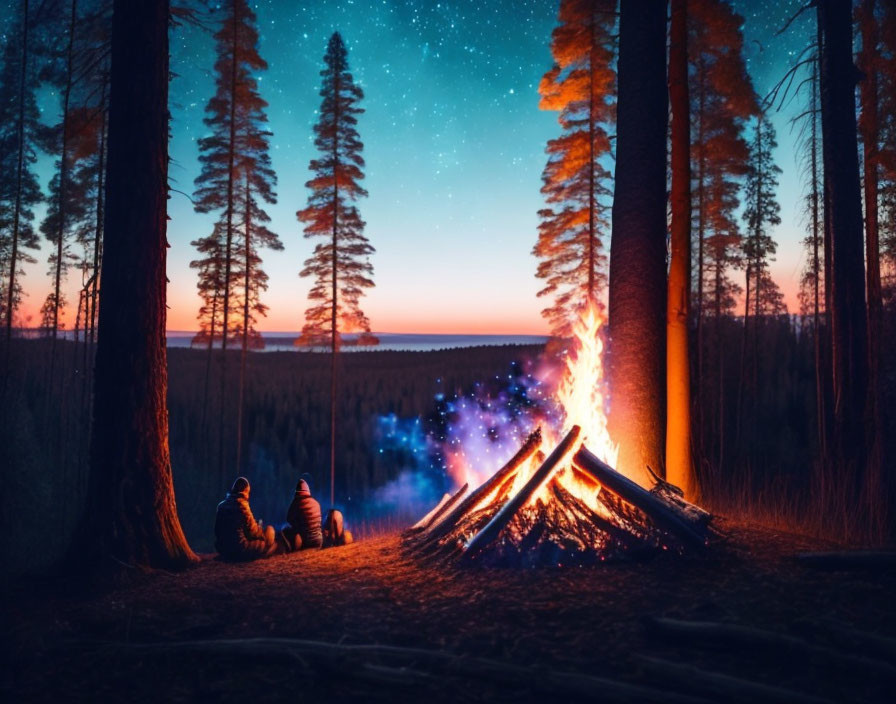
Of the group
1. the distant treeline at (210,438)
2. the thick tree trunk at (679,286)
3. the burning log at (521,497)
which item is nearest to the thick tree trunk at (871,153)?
the thick tree trunk at (679,286)

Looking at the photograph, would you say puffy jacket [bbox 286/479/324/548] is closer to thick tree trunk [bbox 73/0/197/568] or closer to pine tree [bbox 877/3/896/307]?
thick tree trunk [bbox 73/0/197/568]

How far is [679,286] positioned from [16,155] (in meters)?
24.0

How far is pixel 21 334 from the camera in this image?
2375cm

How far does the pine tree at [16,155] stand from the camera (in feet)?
68.4

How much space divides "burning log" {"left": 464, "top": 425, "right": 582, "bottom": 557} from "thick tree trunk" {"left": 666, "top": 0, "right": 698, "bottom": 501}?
3.09 meters

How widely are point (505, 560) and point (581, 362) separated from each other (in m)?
3.61

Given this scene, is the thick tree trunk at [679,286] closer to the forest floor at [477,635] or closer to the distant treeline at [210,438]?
the forest floor at [477,635]

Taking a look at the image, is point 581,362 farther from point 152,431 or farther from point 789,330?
point 789,330

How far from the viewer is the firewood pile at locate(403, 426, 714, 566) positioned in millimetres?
6430

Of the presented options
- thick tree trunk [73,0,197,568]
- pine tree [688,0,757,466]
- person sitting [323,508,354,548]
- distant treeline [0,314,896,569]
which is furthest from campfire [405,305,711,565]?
pine tree [688,0,757,466]

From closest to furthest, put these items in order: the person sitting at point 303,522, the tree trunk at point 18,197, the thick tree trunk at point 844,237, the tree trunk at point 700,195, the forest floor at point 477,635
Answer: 1. the forest floor at point 477,635
2. the person sitting at point 303,522
3. the thick tree trunk at point 844,237
4. the tree trunk at point 700,195
5. the tree trunk at point 18,197

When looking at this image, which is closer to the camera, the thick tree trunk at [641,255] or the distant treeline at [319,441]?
the thick tree trunk at [641,255]

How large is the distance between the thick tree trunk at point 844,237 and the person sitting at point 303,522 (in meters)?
8.49

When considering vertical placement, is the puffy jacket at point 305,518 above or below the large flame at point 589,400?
below
